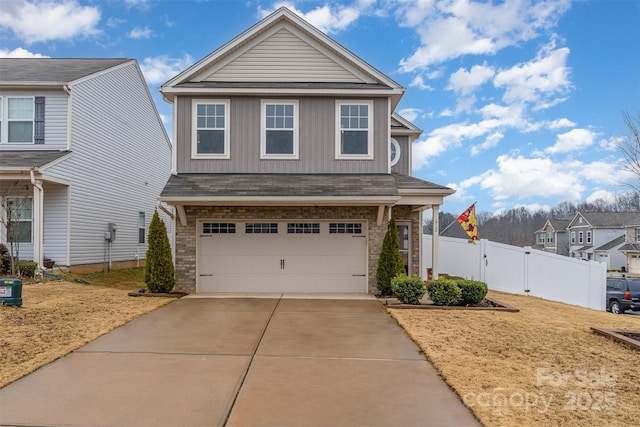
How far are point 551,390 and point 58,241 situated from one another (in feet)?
47.4

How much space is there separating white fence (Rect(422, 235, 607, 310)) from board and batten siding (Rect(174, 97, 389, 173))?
5549 mm

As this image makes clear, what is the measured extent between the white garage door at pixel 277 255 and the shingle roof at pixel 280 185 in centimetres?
116

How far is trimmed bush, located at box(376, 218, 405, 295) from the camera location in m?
10.9

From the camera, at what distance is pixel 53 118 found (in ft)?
46.1

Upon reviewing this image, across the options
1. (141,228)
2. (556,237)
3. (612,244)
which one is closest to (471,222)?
(141,228)

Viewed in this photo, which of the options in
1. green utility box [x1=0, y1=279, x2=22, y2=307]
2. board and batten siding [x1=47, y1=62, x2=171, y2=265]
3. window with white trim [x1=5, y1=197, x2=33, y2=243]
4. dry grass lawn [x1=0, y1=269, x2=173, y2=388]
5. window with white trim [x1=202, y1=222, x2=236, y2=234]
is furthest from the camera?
board and batten siding [x1=47, y1=62, x2=171, y2=265]

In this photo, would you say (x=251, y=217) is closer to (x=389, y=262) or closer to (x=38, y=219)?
(x=389, y=262)

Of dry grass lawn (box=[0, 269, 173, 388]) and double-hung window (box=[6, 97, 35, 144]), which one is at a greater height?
double-hung window (box=[6, 97, 35, 144])

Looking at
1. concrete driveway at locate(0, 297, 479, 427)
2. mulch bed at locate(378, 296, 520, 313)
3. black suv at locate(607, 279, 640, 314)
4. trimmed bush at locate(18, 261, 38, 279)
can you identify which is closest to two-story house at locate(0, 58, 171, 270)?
trimmed bush at locate(18, 261, 38, 279)

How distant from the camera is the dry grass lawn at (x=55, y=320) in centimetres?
545

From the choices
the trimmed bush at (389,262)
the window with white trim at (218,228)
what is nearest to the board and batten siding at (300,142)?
the window with white trim at (218,228)

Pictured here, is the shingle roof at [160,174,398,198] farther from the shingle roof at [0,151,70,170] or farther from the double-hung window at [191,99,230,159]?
the shingle roof at [0,151,70,170]

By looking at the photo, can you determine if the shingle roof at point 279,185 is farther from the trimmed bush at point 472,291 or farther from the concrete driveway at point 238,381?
the concrete driveway at point 238,381

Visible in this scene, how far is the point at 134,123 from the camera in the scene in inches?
740
